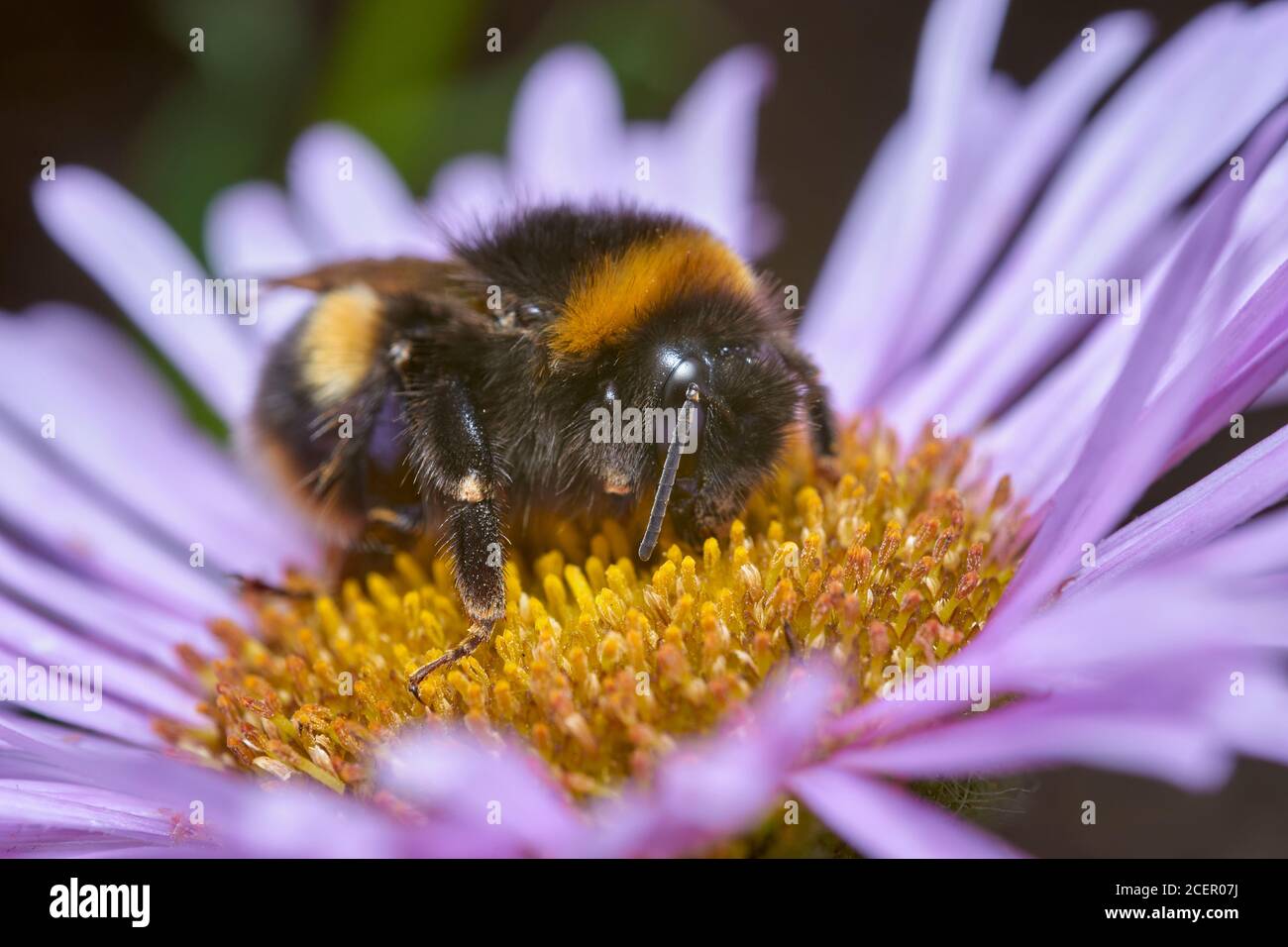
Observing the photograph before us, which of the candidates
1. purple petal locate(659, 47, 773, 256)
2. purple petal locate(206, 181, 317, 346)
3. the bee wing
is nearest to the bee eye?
the bee wing

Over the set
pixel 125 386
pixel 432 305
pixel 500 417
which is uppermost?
pixel 125 386

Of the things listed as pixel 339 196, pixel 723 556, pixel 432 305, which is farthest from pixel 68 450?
pixel 723 556

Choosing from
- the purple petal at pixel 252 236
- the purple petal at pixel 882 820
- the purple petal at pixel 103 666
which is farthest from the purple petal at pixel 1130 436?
the purple petal at pixel 252 236

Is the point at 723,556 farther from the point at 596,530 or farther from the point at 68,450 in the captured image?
the point at 68,450

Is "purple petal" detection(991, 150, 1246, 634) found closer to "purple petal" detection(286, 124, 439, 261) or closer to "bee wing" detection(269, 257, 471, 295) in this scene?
"bee wing" detection(269, 257, 471, 295)

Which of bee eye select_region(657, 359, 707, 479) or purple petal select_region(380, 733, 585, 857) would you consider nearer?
purple petal select_region(380, 733, 585, 857)

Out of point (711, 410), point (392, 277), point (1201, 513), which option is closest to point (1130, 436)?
point (1201, 513)

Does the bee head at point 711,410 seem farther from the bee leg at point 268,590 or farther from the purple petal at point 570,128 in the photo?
the purple petal at point 570,128
